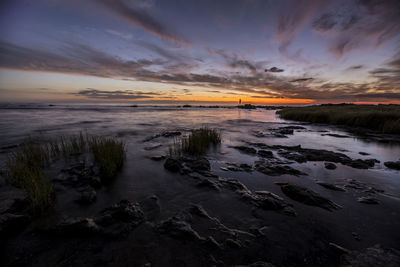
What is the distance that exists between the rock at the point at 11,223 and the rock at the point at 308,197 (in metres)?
8.49

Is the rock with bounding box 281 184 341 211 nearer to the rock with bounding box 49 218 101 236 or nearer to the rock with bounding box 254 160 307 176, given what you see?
the rock with bounding box 254 160 307 176

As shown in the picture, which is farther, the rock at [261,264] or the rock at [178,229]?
the rock at [178,229]

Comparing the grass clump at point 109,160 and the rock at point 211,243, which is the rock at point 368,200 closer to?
the rock at point 211,243

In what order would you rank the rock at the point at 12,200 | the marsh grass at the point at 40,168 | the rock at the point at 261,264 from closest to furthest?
the rock at the point at 261,264, the rock at the point at 12,200, the marsh grass at the point at 40,168

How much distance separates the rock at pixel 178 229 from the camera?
13.7 ft

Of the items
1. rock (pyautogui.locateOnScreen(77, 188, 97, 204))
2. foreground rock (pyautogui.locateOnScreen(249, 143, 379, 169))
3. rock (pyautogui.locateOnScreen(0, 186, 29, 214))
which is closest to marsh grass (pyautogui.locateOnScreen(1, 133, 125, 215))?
rock (pyautogui.locateOnScreen(0, 186, 29, 214))

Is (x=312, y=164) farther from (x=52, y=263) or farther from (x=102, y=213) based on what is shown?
(x=52, y=263)

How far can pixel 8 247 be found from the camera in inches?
144

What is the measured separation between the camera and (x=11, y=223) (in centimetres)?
413

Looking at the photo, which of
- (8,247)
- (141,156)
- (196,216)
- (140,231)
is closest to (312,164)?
(196,216)

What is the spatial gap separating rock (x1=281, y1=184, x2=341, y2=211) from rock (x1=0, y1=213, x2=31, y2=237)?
8.49 m

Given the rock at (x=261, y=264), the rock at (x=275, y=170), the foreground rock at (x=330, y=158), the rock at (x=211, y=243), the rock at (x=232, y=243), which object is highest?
the foreground rock at (x=330, y=158)

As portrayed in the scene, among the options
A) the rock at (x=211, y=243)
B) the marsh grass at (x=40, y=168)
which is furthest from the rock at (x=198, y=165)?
the rock at (x=211, y=243)

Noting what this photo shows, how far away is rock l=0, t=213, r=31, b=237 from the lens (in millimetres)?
3999
